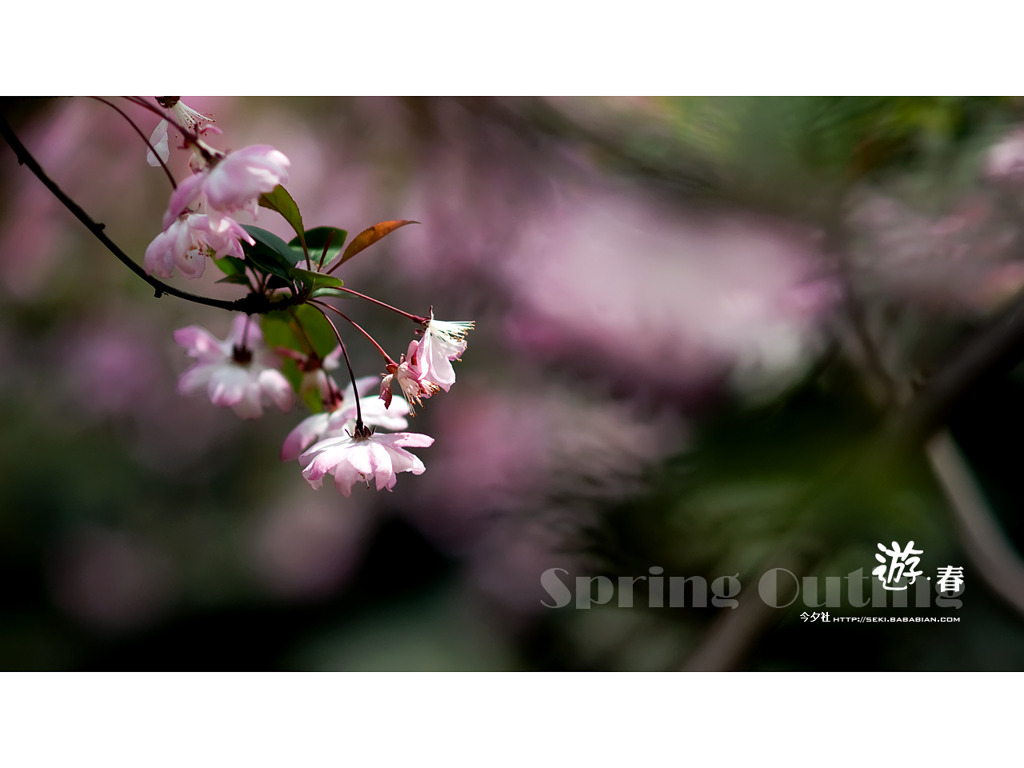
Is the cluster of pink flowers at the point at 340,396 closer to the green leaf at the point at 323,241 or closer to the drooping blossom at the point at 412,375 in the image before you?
the drooping blossom at the point at 412,375

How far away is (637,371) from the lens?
117 cm

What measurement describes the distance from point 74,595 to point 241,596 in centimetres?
25

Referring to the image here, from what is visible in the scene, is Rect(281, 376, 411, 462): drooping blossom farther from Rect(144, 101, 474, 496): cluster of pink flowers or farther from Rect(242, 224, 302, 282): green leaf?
Rect(242, 224, 302, 282): green leaf

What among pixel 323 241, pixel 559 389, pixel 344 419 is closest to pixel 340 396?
pixel 344 419

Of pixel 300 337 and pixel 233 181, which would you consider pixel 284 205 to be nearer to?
pixel 233 181

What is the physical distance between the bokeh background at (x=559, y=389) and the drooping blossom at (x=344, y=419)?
0.46 m

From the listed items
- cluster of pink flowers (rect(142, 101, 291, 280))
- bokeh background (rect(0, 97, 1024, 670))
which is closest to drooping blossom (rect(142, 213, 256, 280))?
cluster of pink flowers (rect(142, 101, 291, 280))

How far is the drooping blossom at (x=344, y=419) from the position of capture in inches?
26.7

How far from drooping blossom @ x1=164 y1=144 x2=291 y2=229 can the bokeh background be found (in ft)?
2.08

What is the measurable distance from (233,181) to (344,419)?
24cm

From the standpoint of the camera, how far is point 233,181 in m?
0.51

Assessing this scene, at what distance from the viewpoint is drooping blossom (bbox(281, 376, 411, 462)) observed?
0.68 m

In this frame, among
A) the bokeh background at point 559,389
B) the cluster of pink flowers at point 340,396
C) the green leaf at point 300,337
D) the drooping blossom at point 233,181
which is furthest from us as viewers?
the bokeh background at point 559,389

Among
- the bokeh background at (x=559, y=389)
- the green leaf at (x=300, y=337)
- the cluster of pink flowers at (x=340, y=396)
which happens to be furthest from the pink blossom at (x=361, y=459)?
the bokeh background at (x=559, y=389)
